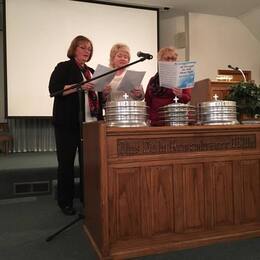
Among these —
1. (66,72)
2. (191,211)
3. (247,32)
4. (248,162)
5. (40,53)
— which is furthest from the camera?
(247,32)

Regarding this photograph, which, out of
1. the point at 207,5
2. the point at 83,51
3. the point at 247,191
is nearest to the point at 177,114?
the point at 247,191

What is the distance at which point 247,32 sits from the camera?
562 centimetres

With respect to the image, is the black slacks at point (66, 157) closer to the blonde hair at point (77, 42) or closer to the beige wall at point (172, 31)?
the blonde hair at point (77, 42)

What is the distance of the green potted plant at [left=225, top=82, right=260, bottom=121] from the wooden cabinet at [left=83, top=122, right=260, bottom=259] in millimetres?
204

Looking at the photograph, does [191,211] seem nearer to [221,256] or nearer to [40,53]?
[221,256]

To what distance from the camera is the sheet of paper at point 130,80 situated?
1.79 meters

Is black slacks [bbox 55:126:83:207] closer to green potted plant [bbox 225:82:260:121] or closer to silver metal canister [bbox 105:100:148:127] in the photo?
silver metal canister [bbox 105:100:148:127]

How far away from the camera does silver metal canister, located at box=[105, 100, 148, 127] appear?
159 cm

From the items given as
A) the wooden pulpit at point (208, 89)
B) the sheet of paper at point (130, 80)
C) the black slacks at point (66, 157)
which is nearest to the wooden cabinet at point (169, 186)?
the sheet of paper at point (130, 80)

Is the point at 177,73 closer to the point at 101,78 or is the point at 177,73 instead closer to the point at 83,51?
the point at 101,78

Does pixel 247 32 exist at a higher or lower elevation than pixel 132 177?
higher

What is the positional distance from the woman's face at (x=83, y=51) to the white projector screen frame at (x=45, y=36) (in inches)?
96.1

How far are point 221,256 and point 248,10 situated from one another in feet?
15.5

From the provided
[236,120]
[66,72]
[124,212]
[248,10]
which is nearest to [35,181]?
[66,72]
